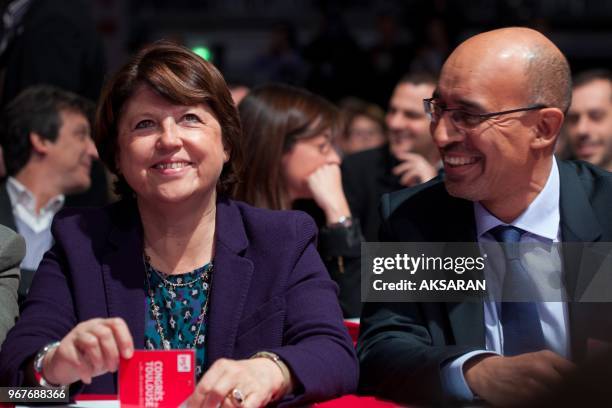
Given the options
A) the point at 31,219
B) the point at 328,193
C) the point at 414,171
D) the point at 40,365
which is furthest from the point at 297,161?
the point at 40,365

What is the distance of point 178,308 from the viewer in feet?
7.25

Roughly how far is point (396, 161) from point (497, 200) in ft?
8.26

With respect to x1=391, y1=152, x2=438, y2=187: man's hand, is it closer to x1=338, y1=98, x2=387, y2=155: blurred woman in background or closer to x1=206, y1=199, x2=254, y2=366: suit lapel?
x1=206, y1=199, x2=254, y2=366: suit lapel

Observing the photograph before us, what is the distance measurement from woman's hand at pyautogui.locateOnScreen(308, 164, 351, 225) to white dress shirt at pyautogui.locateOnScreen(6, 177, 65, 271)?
113cm

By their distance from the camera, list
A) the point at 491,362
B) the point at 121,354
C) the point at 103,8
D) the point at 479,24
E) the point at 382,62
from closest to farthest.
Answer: the point at 121,354
the point at 491,362
the point at 382,62
the point at 479,24
the point at 103,8

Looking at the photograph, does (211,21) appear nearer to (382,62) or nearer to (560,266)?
(382,62)

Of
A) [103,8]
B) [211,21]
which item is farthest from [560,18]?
[103,8]

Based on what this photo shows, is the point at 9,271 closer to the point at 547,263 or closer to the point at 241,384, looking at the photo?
the point at 241,384

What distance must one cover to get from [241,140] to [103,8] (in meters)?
8.22

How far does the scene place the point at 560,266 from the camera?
2.24m

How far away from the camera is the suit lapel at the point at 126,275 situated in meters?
2.12

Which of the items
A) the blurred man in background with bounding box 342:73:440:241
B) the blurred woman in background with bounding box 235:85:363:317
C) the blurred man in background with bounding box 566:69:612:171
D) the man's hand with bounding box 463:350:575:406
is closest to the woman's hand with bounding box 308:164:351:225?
the blurred woman in background with bounding box 235:85:363:317

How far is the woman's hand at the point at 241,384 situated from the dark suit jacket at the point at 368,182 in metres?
2.53

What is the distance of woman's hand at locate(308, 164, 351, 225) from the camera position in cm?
362
